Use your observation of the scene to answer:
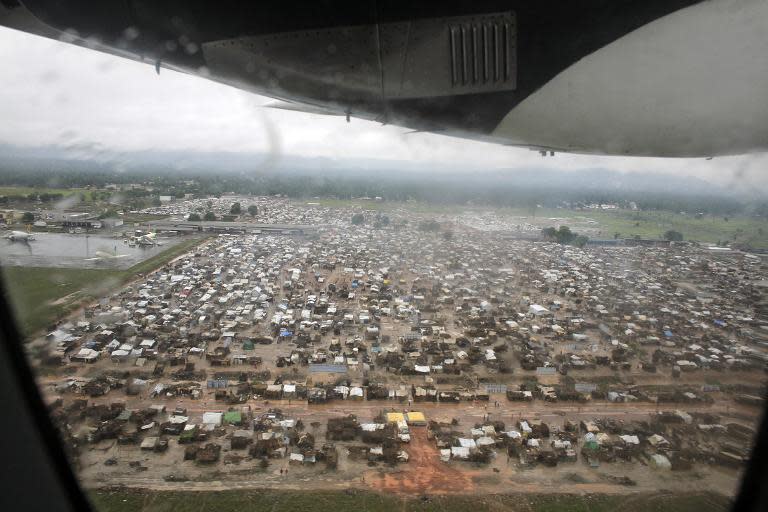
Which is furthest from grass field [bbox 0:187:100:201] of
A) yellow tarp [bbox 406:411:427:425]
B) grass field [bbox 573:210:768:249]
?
grass field [bbox 573:210:768:249]

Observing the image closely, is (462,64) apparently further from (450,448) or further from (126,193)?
(126,193)

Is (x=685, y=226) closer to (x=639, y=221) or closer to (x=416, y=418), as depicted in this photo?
(x=639, y=221)

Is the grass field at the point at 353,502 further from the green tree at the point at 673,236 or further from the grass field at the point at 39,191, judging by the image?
the green tree at the point at 673,236

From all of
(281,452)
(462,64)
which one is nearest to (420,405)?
(281,452)

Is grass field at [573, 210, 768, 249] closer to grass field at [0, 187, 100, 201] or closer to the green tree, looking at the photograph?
the green tree

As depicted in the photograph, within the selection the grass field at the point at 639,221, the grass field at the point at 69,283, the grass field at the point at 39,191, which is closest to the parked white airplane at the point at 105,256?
the grass field at the point at 69,283
